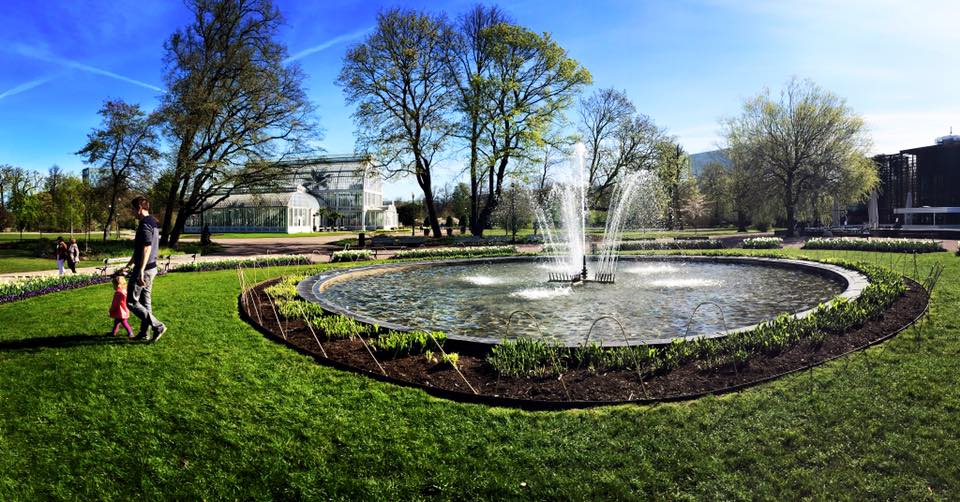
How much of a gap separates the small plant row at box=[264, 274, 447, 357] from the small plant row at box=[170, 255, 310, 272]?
1040cm

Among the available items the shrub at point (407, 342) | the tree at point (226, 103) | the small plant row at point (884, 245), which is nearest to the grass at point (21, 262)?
the tree at point (226, 103)

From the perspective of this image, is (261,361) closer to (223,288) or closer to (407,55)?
(223,288)

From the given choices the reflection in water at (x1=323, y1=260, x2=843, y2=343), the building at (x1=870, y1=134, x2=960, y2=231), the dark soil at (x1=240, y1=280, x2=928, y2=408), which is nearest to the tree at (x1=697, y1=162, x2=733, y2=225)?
the building at (x1=870, y1=134, x2=960, y2=231)

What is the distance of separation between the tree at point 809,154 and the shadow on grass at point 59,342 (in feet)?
134

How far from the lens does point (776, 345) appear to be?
6594 mm

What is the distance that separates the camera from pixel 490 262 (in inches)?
858

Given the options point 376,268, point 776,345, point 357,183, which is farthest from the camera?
point 357,183

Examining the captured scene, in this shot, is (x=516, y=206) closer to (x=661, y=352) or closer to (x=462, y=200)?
(x=462, y=200)

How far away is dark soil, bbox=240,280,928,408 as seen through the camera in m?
5.38

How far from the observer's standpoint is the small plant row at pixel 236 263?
18833 millimetres

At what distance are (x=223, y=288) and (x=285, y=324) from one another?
569cm

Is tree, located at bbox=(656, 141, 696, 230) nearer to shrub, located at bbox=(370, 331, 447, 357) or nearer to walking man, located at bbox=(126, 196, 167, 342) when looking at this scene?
shrub, located at bbox=(370, 331, 447, 357)

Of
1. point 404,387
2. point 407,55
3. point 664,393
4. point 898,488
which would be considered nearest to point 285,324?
point 404,387

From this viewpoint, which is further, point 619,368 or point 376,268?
point 376,268
